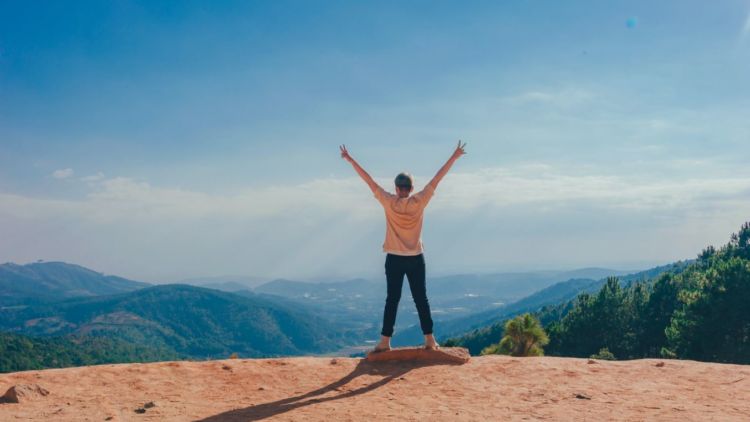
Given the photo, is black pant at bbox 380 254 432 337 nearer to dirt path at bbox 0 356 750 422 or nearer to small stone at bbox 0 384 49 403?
dirt path at bbox 0 356 750 422

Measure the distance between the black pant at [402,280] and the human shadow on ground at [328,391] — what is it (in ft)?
2.10

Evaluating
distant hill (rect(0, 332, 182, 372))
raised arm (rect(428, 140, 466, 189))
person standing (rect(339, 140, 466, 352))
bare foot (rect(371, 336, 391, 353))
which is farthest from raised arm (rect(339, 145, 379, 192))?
distant hill (rect(0, 332, 182, 372))

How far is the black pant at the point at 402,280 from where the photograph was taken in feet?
30.0

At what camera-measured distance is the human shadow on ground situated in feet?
21.4

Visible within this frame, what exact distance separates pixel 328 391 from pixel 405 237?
2.94 meters

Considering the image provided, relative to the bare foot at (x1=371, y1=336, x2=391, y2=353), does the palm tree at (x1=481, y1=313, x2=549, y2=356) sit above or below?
below

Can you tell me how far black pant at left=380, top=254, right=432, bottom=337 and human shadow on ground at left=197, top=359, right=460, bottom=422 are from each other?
0.64m

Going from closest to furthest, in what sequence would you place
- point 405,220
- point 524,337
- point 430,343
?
1. point 405,220
2. point 430,343
3. point 524,337

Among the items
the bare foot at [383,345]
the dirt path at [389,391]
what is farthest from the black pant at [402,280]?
the dirt path at [389,391]

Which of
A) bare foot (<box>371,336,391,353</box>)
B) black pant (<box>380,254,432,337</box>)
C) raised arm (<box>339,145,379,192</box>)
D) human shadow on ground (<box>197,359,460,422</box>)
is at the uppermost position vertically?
raised arm (<box>339,145,379,192</box>)

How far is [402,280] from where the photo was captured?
9.23 meters

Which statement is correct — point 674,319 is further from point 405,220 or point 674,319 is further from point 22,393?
point 22,393

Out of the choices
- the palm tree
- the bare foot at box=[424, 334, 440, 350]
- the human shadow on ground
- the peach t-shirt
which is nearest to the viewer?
the human shadow on ground

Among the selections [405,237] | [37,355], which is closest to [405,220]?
[405,237]
